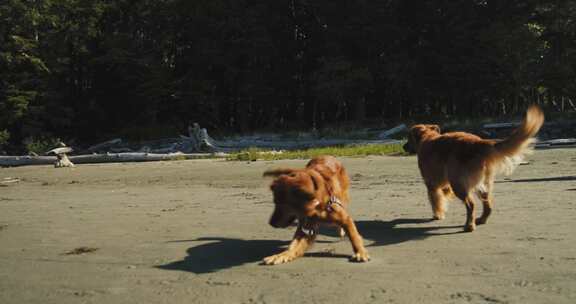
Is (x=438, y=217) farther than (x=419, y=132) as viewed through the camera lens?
No

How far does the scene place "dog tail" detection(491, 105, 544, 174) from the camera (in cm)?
602

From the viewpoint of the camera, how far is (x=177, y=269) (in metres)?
5.05

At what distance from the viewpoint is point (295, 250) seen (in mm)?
5297

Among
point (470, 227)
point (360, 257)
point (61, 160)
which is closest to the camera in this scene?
point (360, 257)

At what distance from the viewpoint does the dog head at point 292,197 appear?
16.1 ft

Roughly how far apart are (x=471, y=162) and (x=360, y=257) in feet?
6.60

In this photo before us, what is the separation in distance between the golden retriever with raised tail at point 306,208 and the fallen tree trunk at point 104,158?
14792 millimetres

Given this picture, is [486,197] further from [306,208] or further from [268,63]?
[268,63]

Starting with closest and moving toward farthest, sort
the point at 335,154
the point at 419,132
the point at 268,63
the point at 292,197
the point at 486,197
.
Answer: the point at 292,197
the point at 486,197
the point at 419,132
the point at 335,154
the point at 268,63

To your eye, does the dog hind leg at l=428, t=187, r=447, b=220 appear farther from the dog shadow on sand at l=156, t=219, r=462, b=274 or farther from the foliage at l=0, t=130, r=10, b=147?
the foliage at l=0, t=130, r=10, b=147

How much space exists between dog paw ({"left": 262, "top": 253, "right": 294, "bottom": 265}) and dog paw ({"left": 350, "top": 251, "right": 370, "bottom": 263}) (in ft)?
1.92

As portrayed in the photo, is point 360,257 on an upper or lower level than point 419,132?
lower

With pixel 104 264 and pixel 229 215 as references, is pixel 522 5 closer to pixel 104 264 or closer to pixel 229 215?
pixel 229 215

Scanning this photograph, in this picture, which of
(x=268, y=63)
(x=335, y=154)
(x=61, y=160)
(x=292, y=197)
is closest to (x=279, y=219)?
(x=292, y=197)
